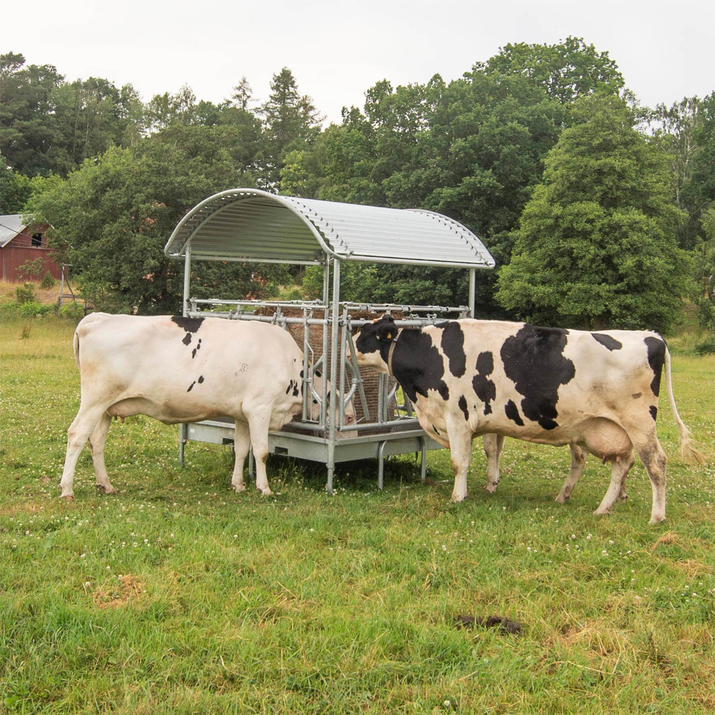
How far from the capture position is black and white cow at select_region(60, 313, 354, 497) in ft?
31.8

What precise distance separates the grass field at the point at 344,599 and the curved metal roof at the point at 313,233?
3.10 meters

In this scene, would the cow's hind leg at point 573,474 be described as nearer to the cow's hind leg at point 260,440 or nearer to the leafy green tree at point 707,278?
the cow's hind leg at point 260,440

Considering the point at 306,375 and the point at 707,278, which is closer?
the point at 306,375

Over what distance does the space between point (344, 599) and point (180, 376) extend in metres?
4.34

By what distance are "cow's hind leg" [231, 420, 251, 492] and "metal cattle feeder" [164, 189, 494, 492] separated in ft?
1.21

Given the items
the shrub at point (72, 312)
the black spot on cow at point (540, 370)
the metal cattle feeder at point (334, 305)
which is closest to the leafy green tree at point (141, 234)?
the shrub at point (72, 312)

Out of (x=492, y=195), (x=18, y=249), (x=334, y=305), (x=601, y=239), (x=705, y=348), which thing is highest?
(x=492, y=195)

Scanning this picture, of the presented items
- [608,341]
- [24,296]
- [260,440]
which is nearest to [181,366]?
[260,440]

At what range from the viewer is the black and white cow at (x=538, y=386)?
29.2ft

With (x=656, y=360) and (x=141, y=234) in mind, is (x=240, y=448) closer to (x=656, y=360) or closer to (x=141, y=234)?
(x=656, y=360)

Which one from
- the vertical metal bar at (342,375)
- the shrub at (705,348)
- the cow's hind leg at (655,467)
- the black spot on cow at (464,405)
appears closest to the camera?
the cow's hind leg at (655,467)

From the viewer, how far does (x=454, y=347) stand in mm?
10016

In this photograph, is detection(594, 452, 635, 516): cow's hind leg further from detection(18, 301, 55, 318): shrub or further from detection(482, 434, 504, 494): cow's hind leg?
detection(18, 301, 55, 318): shrub

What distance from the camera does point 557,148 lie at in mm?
40219
